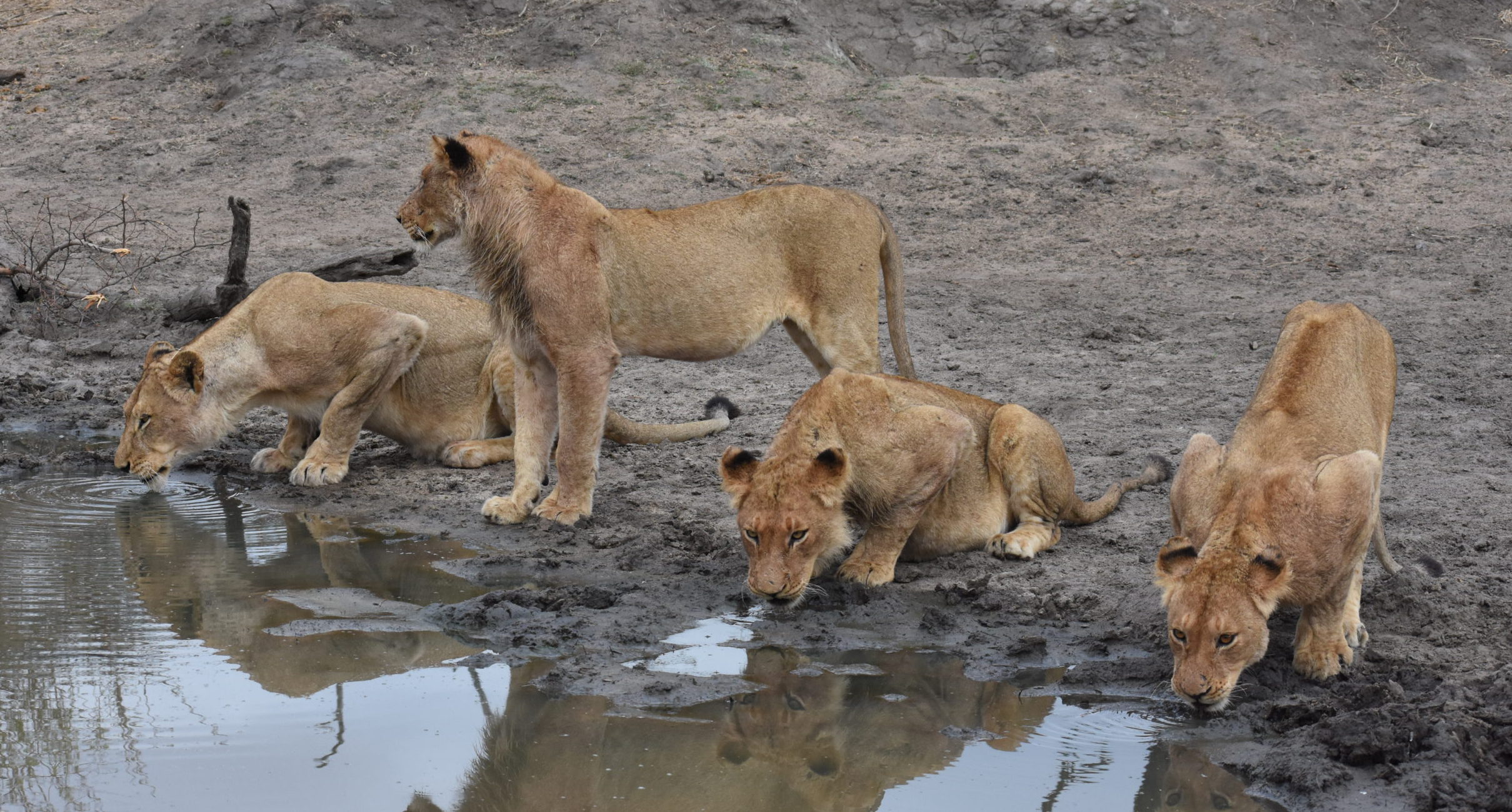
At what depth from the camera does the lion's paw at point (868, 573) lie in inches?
229

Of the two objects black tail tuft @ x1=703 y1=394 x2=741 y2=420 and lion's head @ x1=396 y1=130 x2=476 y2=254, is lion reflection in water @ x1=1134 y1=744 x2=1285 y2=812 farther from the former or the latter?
black tail tuft @ x1=703 y1=394 x2=741 y2=420

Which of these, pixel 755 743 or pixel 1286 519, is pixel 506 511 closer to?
pixel 755 743

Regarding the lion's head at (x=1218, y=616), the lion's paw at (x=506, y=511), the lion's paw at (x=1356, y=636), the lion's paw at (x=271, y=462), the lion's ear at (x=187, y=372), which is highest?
the lion's head at (x=1218, y=616)

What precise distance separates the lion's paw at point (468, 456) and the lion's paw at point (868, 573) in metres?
2.96

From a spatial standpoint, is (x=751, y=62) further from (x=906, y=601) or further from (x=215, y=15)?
(x=906, y=601)

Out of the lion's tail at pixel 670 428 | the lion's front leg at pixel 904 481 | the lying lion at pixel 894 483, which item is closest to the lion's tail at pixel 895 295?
the lying lion at pixel 894 483

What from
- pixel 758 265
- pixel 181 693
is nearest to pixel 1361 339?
pixel 758 265

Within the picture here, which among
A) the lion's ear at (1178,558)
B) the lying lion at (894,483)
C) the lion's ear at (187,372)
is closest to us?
the lion's ear at (1178,558)

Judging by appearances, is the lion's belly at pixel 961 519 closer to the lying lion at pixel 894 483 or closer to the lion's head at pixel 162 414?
the lying lion at pixel 894 483

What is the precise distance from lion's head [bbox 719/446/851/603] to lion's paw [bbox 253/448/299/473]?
3.71 meters

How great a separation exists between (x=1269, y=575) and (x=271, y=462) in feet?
19.0

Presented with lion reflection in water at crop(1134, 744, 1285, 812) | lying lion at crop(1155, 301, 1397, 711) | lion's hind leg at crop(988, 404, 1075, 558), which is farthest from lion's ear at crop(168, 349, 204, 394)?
lion reflection in water at crop(1134, 744, 1285, 812)

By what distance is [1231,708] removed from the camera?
14.5 feet

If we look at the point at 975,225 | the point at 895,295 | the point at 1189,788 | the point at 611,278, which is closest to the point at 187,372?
the point at 611,278
